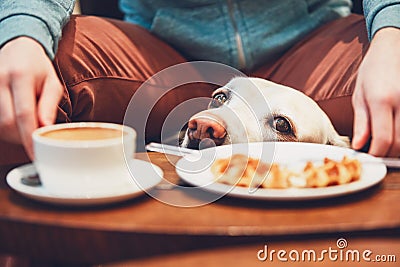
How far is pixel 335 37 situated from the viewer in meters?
1.38

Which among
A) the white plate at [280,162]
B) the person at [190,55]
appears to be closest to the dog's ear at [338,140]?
Result: the person at [190,55]

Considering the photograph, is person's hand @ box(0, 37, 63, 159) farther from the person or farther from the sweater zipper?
the sweater zipper

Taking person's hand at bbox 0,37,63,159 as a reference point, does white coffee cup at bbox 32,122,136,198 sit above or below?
below

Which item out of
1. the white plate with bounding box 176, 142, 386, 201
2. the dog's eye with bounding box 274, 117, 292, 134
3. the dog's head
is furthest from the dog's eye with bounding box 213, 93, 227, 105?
the white plate with bounding box 176, 142, 386, 201

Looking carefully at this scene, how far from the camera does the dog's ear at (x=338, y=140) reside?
1137 millimetres

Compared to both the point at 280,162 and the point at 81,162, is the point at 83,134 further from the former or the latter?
the point at 280,162

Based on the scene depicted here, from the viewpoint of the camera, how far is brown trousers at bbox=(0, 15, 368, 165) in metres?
1.20

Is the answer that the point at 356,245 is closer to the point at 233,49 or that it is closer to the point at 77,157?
the point at 77,157

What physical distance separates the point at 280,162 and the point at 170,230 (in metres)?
0.30

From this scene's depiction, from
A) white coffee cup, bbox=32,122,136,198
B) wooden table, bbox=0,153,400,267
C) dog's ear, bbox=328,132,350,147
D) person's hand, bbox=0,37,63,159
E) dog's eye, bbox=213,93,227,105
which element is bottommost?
dog's ear, bbox=328,132,350,147

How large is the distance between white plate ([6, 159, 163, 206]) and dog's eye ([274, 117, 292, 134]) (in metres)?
0.39

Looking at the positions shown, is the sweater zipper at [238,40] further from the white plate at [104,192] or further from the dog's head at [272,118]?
the white plate at [104,192]

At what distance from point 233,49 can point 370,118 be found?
652mm

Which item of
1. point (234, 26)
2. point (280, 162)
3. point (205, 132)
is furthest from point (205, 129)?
point (234, 26)
